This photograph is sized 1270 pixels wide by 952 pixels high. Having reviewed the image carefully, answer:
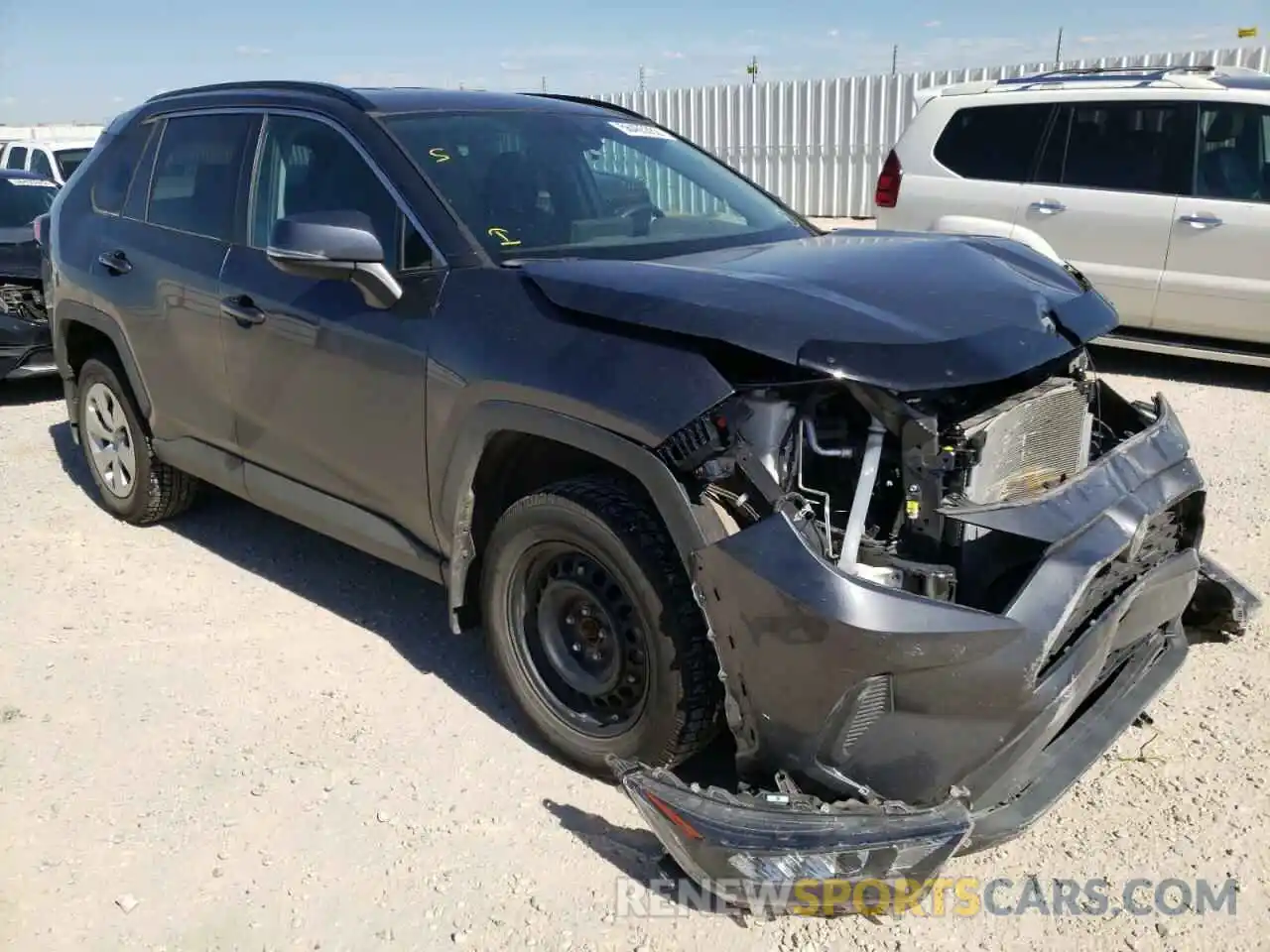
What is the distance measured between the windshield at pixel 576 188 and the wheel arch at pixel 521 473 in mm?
587

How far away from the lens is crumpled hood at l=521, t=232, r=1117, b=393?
248cm

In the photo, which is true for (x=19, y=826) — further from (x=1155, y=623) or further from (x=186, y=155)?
(x=1155, y=623)

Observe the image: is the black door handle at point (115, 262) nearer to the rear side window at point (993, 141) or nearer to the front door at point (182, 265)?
the front door at point (182, 265)

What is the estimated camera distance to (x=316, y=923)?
8.84 feet

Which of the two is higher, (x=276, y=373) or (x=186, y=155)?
(x=186, y=155)

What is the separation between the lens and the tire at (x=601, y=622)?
108 inches

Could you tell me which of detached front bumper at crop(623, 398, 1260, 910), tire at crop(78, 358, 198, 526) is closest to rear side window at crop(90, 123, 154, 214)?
tire at crop(78, 358, 198, 526)

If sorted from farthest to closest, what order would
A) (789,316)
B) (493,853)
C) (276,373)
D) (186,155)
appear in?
(186,155) < (276,373) < (493,853) < (789,316)

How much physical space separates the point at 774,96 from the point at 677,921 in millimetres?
17710

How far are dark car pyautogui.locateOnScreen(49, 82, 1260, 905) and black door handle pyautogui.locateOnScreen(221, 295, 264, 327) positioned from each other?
0.02m

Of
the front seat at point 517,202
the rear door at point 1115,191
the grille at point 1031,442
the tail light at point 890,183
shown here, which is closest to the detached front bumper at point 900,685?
the grille at point 1031,442

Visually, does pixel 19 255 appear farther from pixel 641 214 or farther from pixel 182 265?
pixel 641 214

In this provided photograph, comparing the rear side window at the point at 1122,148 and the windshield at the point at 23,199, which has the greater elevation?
the rear side window at the point at 1122,148

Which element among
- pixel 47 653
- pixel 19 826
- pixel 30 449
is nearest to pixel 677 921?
pixel 19 826
